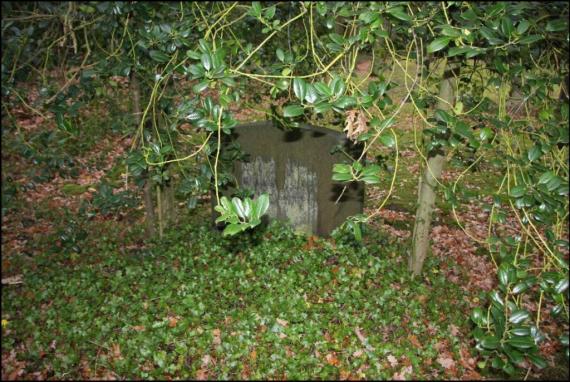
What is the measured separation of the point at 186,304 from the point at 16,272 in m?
1.73

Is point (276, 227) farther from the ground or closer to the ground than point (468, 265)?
farther from the ground

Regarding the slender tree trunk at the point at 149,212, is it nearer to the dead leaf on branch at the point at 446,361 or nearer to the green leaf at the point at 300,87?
the dead leaf on branch at the point at 446,361

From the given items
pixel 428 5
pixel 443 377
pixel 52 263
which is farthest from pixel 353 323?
pixel 52 263

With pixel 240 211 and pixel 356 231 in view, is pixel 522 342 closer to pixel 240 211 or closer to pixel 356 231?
pixel 356 231

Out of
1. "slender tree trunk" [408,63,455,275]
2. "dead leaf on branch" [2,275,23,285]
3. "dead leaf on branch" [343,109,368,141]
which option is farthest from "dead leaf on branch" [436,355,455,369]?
"dead leaf on branch" [2,275,23,285]

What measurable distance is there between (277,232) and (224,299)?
1.05m

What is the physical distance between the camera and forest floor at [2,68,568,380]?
3.06 metres

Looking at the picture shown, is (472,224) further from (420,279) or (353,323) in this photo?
(353,323)

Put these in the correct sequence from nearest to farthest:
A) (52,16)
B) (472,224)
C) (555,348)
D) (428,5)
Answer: (428,5)
(52,16)
(555,348)
(472,224)

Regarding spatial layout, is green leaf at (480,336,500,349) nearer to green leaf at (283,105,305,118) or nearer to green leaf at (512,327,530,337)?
green leaf at (512,327,530,337)

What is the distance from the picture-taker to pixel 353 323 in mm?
3383

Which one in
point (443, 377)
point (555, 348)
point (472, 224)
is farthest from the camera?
point (472, 224)

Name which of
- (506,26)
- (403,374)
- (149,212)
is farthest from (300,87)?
(149,212)

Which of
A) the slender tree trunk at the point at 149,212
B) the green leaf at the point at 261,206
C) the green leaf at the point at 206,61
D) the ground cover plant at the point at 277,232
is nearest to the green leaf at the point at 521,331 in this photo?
the ground cover plant at the point at 277,232
